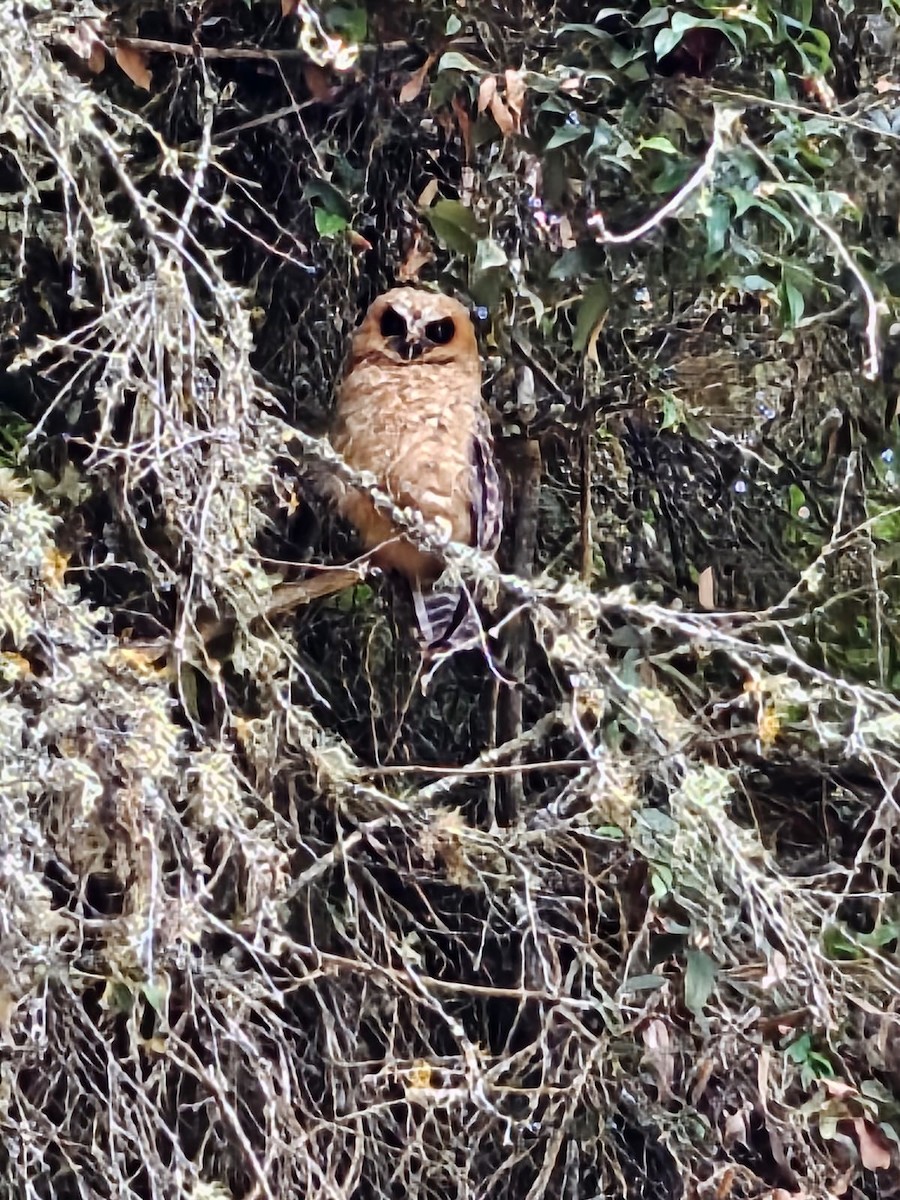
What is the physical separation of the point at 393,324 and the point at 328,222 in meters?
0.19

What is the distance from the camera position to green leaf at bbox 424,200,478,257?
4.85 ft

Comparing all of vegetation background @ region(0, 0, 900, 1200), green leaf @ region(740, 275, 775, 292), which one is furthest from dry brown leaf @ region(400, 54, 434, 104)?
green leaf @ region(740, 275, 775, 292)

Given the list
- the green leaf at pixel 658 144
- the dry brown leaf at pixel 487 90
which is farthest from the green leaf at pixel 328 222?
the green leaf at pixel 658 144

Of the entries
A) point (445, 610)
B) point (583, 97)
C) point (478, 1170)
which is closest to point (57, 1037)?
point (478, 1170)

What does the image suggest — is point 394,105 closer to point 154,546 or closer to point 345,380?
point 345,380

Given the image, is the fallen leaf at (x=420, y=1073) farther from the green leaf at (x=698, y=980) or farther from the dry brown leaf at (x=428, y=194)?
the dry brown leaf at (x=428, y=194)

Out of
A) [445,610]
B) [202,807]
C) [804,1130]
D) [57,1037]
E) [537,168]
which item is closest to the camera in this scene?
[202,807]

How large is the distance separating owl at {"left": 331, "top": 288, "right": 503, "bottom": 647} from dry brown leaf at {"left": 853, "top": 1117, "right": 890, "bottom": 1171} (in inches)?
31.2

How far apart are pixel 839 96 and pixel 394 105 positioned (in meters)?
0.56

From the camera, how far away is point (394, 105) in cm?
159

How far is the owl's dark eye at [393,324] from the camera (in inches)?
65.9

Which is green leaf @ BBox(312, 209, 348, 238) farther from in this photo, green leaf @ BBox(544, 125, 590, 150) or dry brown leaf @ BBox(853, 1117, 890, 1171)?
dry brown leaf @ BBox(853, 1117, 890, 1171)

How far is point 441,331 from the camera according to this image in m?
1.70

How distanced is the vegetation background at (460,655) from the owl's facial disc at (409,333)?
0.21 ft
